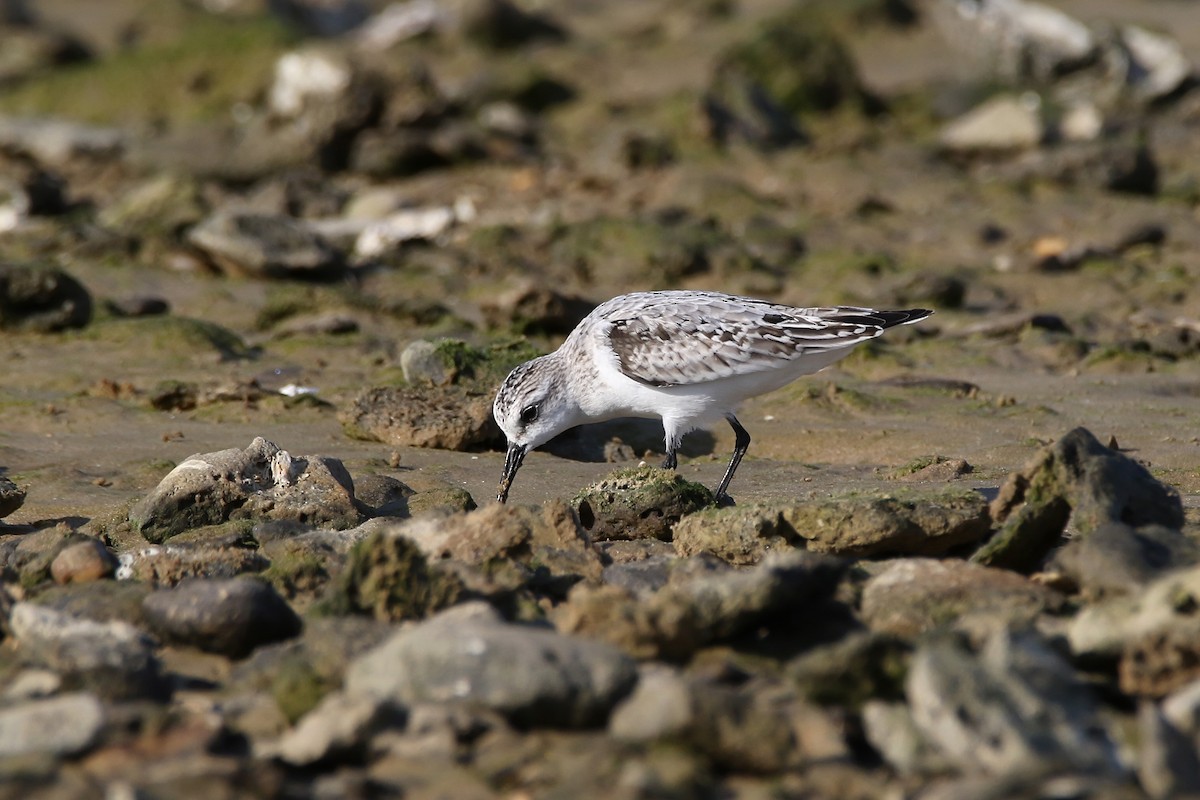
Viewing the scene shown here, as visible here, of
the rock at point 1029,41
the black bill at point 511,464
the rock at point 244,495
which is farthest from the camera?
the rock at point 1029,41

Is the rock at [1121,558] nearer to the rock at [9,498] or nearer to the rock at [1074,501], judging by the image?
the rock at [1074,501]

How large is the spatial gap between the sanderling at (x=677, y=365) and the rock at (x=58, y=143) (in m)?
13.5

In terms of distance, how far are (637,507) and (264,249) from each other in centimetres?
673

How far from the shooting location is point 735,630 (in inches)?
197

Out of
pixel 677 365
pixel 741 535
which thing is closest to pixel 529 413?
pixel 677 365

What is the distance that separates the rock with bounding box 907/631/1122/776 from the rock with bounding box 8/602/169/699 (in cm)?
239

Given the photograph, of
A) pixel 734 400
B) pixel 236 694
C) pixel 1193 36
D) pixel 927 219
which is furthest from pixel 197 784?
pixel 1193 36

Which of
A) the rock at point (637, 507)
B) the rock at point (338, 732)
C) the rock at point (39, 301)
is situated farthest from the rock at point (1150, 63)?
the rock at point (338, 732)

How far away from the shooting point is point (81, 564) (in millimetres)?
5875

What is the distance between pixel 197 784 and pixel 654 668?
1474 mm

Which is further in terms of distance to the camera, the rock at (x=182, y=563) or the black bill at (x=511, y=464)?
the black bill at (x=511, y=464)

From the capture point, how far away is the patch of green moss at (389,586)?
17.2 feet

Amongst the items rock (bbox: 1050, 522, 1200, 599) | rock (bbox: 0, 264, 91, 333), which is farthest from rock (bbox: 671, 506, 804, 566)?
rock (bbox: 0, 264, 91, 333)

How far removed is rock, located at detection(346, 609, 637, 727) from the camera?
4.30m
